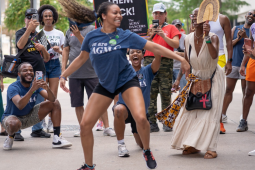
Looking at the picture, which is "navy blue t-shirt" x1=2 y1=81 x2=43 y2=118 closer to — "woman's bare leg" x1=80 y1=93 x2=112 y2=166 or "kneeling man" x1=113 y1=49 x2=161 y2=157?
"kneeling man" x1=113 y1=49 x2=161 y2=157

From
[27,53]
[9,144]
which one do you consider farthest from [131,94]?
[27,53]

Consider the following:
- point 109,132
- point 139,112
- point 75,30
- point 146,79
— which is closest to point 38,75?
point 75,30

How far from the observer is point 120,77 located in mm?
4332

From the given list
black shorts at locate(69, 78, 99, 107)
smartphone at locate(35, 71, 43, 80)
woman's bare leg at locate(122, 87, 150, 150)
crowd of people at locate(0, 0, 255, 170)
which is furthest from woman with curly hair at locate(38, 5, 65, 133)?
woman's bare leg at locate(122, 87, 150, 150)

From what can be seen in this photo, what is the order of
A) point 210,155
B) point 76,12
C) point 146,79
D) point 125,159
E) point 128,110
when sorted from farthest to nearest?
point 76,12 < point 146,79 < point 128,110 < point 125,159 < point 210,155

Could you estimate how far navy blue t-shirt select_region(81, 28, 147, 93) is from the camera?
4.25 m

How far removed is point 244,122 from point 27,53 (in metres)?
3.91

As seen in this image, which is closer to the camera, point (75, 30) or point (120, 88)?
point (120, 88)

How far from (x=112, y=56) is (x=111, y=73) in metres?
0.19

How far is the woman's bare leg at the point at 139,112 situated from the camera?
411 centimetres

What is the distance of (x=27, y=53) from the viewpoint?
260 inches

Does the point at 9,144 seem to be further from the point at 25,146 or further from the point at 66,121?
the point at 66,121

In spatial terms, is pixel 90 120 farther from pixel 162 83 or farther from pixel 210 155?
pixel 162 83

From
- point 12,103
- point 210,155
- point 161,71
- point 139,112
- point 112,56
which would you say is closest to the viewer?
point 139,112
